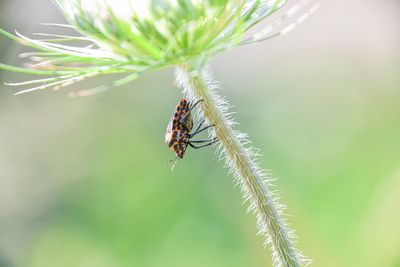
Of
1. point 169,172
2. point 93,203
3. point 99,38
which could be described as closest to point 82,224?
point 93,203

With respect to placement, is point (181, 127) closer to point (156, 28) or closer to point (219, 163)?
point (156, 28)

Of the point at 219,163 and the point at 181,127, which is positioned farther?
the point at 219,163

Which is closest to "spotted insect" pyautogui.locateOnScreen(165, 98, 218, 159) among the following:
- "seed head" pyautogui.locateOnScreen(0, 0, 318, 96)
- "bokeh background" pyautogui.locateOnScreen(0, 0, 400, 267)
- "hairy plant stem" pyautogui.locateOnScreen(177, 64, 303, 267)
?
"hairy plant stem" pyautogui.locateOnScreen(177, 64, 303, 267)

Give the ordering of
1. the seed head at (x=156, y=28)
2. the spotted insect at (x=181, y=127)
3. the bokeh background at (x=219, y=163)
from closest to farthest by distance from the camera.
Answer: the seed head at (x=156, y=28) < the spotted insect at (x=181, y=127) < the bokeh background at (x=219, y=163)

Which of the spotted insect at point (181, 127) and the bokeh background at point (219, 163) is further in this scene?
the bokeh background at point (219, 163)

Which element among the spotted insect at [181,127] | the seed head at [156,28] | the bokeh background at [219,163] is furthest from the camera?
the bokeh background at [219,163]

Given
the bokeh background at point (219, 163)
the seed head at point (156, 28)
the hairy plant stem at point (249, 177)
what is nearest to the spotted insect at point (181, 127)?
the hairy plant stem at point (249, 177)

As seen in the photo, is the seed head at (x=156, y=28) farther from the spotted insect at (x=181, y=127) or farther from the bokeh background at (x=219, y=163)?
the bokeh background at (x=219, y=163)

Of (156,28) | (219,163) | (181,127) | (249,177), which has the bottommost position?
(219,163)

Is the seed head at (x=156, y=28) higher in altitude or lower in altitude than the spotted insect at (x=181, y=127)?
higher

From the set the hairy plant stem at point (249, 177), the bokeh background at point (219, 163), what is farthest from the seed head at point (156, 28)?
the bokeh background at point (219, 163)

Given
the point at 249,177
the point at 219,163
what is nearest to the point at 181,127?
the point at 249,177
